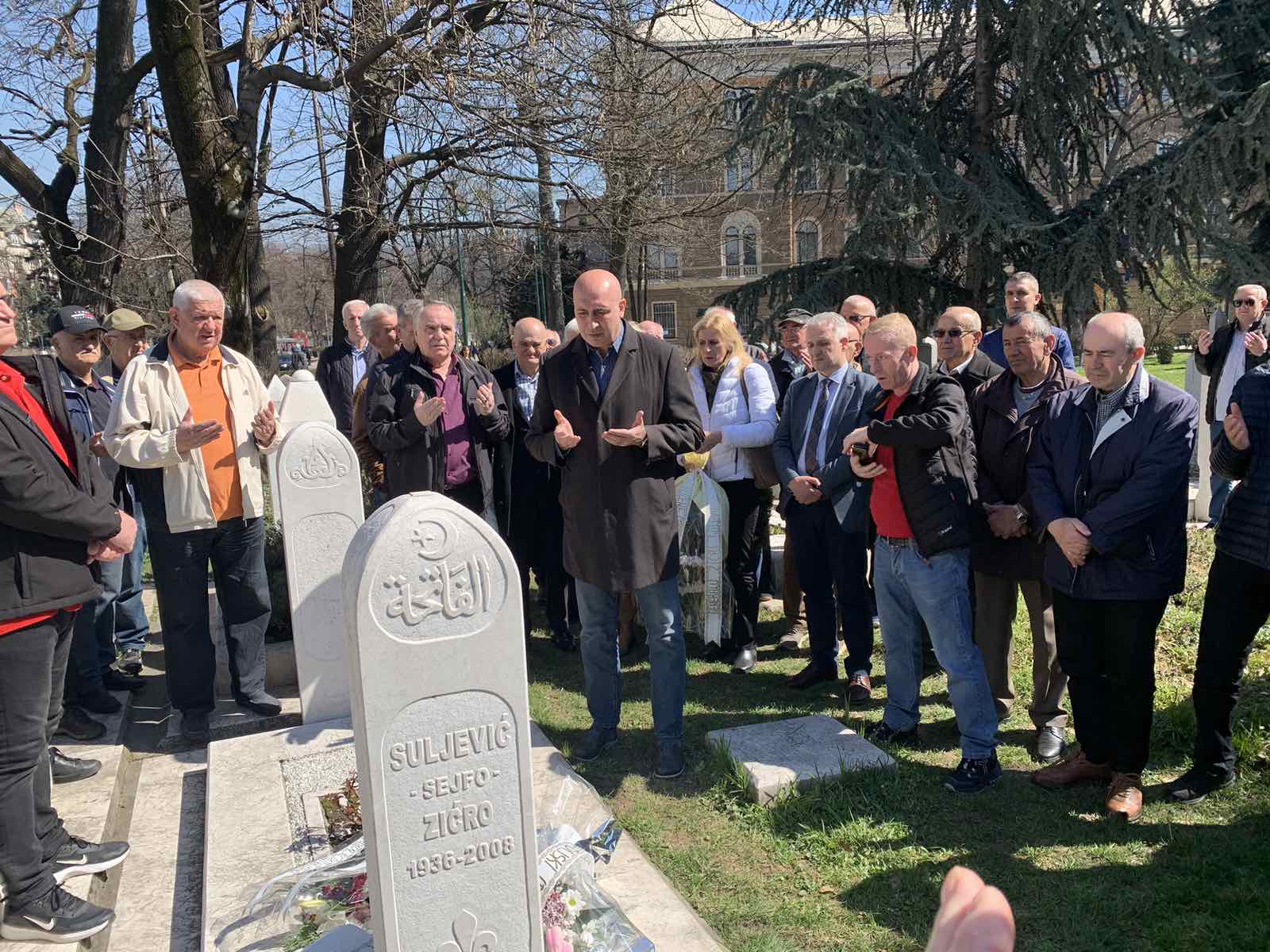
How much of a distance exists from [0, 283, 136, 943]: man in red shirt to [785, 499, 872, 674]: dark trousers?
3522 millimetres

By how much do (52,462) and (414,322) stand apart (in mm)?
2435

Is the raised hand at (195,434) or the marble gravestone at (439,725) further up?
the raised hand at (195,434)

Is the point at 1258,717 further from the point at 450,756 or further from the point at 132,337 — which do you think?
the point at 132,337

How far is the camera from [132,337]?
242 inches

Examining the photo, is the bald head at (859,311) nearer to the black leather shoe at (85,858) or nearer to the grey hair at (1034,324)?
the grey hair at (1034,324)

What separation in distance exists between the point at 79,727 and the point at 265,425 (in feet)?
6.26

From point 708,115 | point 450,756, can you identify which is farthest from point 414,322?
point 708,115

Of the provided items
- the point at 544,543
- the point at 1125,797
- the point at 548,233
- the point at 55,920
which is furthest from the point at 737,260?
the point at 55,920

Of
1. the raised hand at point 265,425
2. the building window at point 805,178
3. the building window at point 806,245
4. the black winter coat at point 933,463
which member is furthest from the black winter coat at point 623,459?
the building window at point 806,245

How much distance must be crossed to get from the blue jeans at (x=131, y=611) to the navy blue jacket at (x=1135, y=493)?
214 inches

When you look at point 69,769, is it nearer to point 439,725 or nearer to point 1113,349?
point 439,725

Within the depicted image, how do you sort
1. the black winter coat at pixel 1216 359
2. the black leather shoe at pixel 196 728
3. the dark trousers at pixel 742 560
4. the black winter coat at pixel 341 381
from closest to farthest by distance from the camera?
the black leather shoe at pixel 196 728, the dark trousers at pixel 742 560, the black winter coat at pixel 1216 359, the black winter coat at pixel 341 381

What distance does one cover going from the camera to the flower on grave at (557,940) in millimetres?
2801

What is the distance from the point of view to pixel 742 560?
19.5ft
